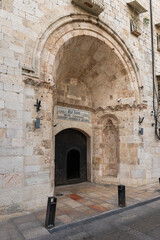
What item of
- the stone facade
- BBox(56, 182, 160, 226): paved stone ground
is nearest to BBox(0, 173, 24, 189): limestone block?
the stone facade

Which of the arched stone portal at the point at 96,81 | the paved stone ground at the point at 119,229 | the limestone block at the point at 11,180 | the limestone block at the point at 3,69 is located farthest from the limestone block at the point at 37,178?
the limestone block at the point at 3,69

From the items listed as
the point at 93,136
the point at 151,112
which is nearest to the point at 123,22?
the point at 151,112

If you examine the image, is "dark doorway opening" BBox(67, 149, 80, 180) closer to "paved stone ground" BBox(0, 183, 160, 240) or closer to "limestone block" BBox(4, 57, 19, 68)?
"paved stone ground" BBox(0, 183, 160, 240)

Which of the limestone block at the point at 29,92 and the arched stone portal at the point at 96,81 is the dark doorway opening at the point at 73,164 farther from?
the limestone block at the point at 29,92

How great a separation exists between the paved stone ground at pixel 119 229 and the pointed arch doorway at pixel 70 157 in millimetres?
3319

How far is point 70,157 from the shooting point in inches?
304

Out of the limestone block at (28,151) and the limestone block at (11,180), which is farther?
the limestone block at (28,151)

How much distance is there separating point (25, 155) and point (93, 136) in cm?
425

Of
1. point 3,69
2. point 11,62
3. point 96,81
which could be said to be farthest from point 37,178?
point 96,81

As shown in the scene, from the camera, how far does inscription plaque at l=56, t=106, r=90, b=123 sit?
7.25 m

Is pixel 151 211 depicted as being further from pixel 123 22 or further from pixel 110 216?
pixel 123 22

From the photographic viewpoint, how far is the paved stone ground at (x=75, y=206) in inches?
138

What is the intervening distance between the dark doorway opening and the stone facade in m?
0.61

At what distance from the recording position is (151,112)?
26.7 ft
